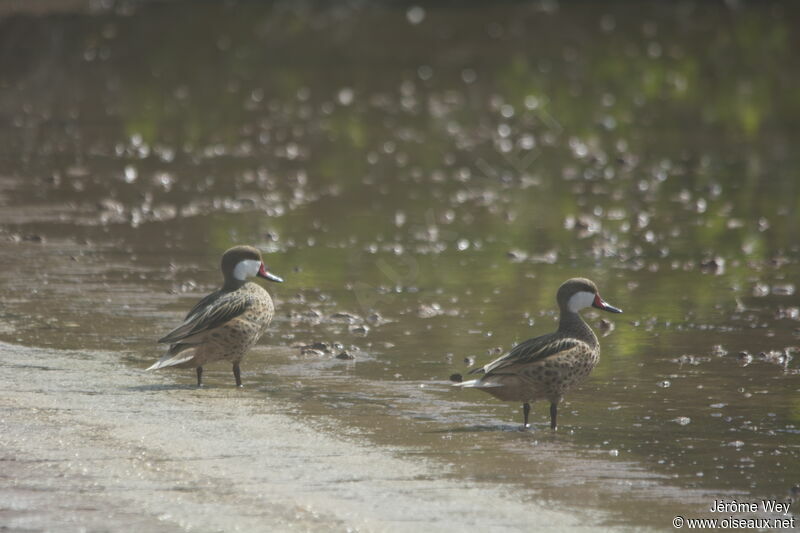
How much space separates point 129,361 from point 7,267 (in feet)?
11.5

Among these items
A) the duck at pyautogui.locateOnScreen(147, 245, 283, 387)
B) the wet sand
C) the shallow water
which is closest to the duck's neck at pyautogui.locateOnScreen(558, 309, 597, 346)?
the shallow water

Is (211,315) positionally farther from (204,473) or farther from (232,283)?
(204,473)

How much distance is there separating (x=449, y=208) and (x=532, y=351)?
7798 mm

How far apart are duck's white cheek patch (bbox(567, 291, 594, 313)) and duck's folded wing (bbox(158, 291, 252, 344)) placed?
6.45ft

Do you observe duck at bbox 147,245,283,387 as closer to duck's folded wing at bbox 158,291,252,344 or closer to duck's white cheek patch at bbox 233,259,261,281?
duck's folded wing at bbox 158,291,252,344

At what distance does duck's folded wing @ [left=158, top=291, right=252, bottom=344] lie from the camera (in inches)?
346

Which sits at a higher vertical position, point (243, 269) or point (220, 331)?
point (243, 269)

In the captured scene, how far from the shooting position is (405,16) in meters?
31.0

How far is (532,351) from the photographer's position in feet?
26.8

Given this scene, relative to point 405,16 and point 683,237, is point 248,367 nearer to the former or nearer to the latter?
point 683,237

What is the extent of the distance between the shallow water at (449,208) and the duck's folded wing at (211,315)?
0.48m

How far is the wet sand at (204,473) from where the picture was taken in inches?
252

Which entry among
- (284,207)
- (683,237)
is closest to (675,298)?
(683,237)

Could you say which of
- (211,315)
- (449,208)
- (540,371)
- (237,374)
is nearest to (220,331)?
(211,315)
